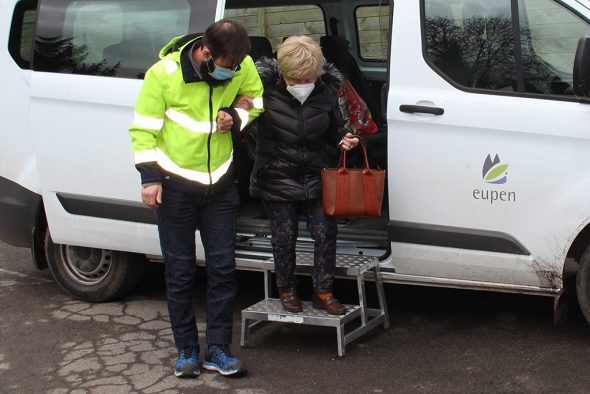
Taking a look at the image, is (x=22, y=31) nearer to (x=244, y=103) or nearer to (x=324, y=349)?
(x=244, y=103)

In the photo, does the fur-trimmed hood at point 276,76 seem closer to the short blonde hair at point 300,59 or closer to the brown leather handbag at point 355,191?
the short blonde hair at point 300,59

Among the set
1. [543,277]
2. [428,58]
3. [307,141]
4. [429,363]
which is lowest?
[429,363]

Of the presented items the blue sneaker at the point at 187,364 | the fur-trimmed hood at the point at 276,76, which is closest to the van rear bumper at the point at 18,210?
the blue sneaker at the point at 187,364

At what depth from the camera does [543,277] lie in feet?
16.0

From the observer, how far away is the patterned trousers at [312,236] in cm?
505

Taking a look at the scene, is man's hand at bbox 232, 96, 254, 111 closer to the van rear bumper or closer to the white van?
the white van

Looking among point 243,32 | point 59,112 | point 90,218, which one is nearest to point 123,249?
point 90,218

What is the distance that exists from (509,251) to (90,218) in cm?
228

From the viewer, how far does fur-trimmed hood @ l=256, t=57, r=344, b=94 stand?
5.02m

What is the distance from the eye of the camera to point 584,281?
Answer: 16.0 feet

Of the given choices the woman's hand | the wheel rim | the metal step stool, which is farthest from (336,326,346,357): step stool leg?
the wheel rim

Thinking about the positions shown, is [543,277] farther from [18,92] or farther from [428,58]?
[18,92]

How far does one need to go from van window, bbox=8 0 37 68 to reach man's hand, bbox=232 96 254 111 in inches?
66.8

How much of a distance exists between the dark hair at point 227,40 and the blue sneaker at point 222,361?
52.5 inches
